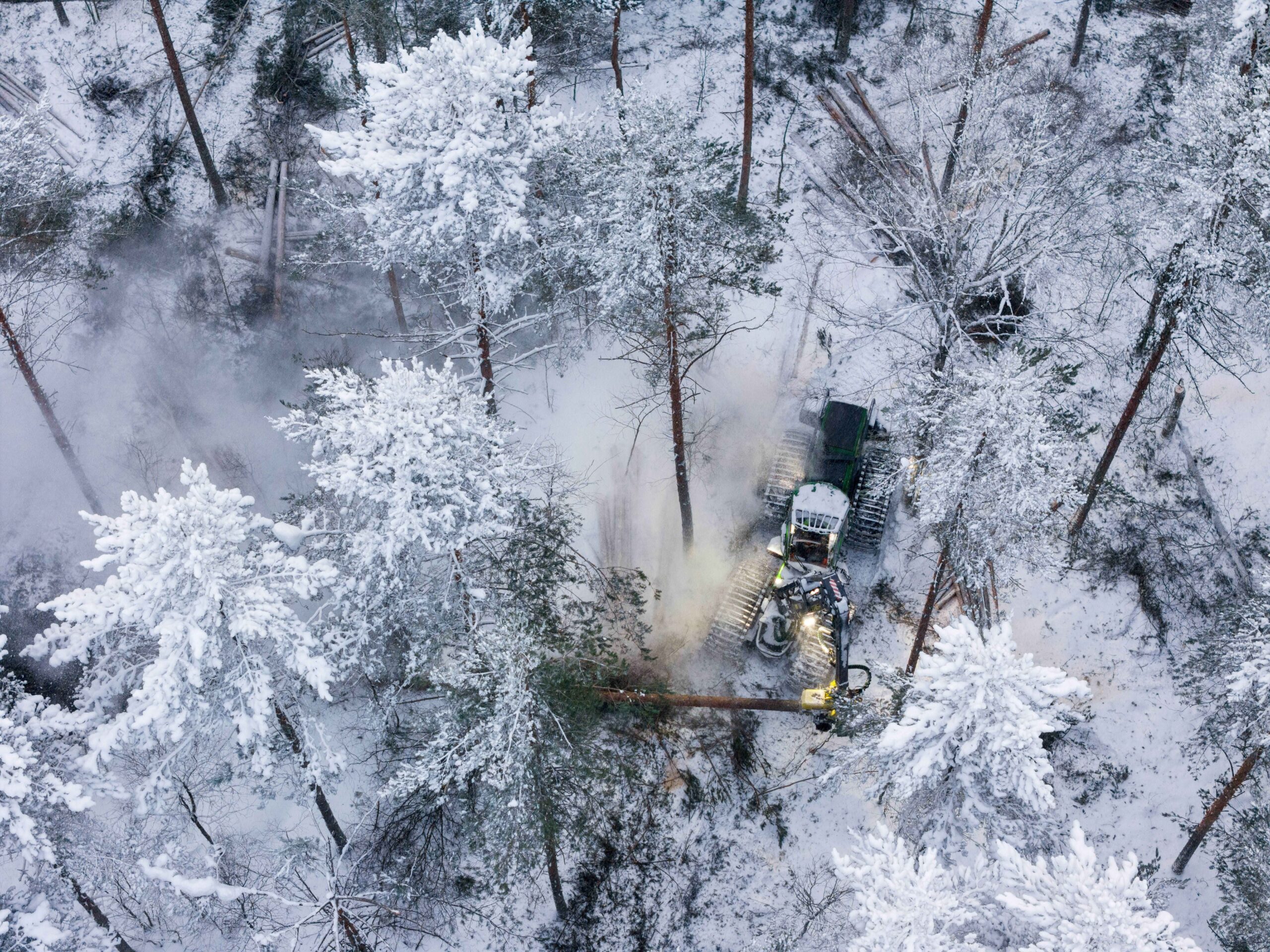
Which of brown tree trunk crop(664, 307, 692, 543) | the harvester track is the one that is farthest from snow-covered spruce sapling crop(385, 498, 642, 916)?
the harvester track

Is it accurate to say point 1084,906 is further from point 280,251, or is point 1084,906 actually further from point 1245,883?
point 280,251

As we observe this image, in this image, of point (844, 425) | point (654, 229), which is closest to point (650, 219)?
point (654, 229)

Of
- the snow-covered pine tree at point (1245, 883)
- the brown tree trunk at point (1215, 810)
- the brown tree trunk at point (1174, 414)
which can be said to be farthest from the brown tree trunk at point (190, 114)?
the snow-covered pine tree at point (1245, 883)

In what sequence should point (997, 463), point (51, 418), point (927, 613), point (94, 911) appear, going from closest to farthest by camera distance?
point (997, 463) → point (94, 911) → point (927, 613) → point (51, 418)

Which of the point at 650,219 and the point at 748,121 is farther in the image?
the point at 748,121

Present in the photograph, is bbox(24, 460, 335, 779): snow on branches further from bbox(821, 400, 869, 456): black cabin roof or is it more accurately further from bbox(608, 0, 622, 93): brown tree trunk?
bbox(608, 0, 622, 93): brown tree trunk


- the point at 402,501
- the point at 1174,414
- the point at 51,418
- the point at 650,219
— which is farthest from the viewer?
the point at 1174,414
